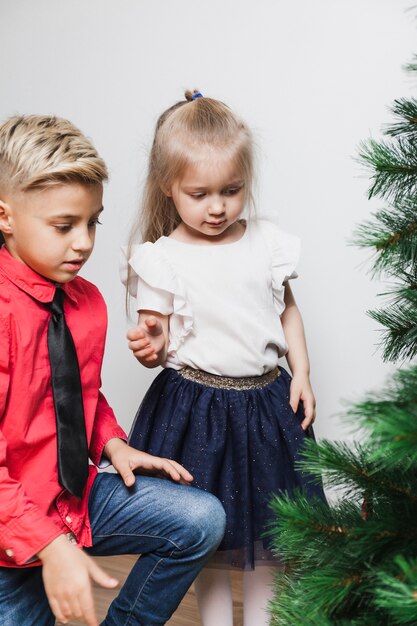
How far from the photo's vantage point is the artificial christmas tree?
0.71 meters

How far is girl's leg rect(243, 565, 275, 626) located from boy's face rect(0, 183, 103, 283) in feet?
2.38

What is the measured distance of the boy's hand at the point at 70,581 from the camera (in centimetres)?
102

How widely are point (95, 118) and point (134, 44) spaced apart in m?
0.22

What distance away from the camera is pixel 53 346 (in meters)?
1.20

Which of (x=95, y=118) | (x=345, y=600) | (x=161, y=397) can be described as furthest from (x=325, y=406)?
(x=345, y=600)

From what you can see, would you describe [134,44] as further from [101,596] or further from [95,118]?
[101,596]

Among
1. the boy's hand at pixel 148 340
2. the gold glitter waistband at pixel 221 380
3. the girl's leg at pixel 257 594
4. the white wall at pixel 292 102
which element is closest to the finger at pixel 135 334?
the boy's hand at pixel 148 340

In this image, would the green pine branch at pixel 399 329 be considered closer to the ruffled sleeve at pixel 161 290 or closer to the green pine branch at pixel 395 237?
the green pine branch at pixel 395 237

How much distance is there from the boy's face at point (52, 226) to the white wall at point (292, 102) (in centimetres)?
84

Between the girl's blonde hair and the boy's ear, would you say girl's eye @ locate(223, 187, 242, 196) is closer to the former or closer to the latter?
the girl's blonde hair

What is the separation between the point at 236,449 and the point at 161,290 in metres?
0.31

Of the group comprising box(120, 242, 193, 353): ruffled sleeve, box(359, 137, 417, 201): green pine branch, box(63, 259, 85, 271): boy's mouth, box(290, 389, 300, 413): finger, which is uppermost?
box(359, 137, 417, 201): green pine branch

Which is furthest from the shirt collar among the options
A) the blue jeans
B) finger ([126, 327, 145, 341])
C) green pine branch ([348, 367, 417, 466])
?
green pine branch ([348, 367, 417, 466])

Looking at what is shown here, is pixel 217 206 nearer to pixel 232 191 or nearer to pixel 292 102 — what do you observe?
pixel 232 191
